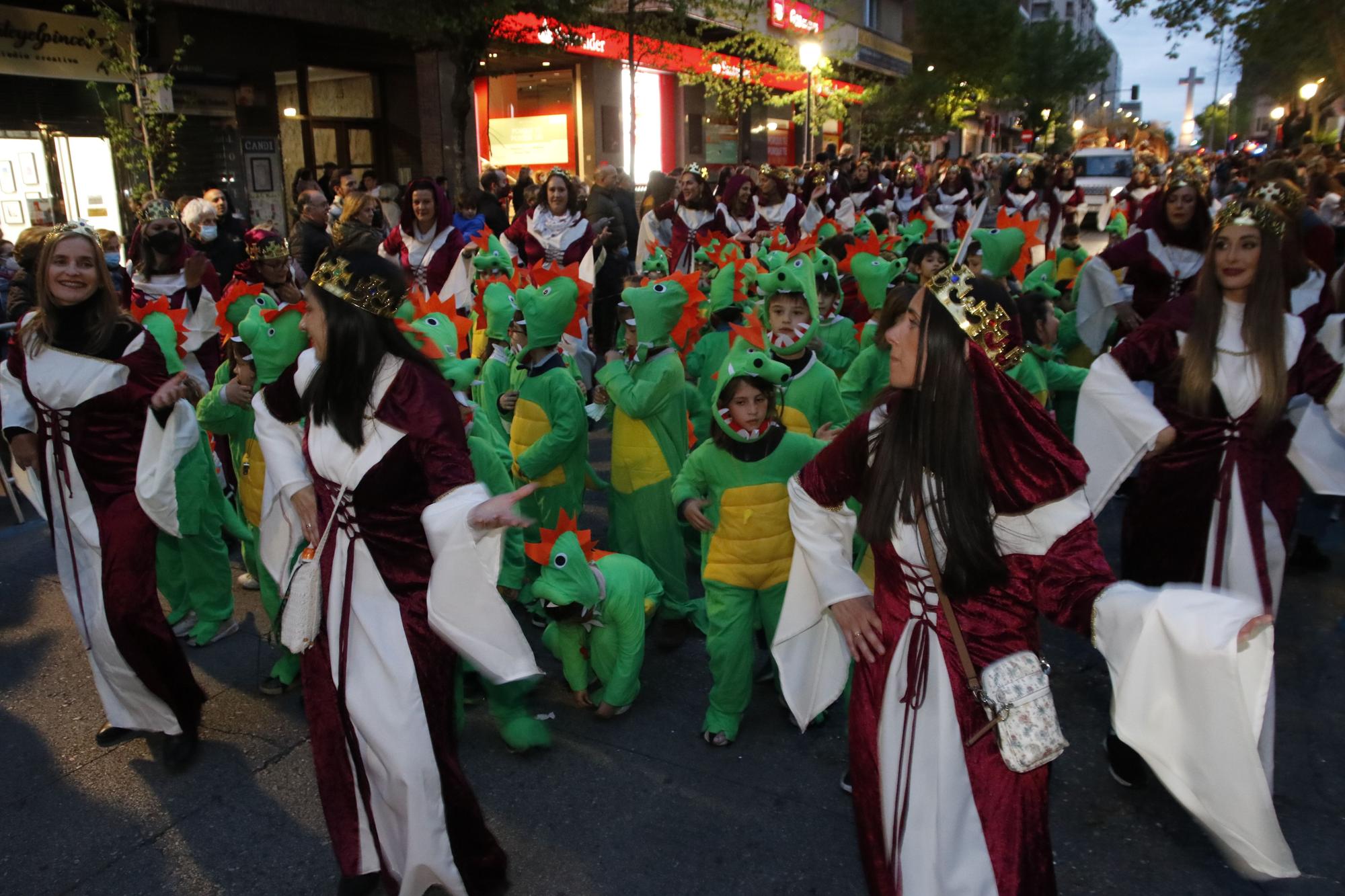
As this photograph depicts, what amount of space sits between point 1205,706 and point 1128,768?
2.16m

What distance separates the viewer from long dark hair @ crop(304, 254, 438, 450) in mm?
2871

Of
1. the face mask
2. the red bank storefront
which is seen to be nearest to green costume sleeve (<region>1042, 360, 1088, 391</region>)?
the face mask

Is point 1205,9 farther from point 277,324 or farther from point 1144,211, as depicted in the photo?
point 277,324

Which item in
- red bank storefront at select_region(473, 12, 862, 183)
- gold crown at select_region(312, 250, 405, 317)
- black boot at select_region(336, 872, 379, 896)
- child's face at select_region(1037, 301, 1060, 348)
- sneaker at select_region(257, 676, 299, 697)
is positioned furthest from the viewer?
red bank storefront at select_region(473, 12, 862, 183)

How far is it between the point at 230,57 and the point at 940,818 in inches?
700

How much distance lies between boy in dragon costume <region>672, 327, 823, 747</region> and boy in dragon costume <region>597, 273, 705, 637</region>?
2.97 ft

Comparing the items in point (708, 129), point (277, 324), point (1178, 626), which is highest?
point (708, 129)

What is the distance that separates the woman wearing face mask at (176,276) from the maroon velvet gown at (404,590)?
3.66m

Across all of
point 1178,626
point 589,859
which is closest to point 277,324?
point 589,859

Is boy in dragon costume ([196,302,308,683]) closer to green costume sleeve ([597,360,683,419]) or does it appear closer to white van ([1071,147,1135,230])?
green costume sleeve ([597,360,683,419])

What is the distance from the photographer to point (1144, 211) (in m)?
6.06

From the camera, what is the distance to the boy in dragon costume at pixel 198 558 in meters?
4.83

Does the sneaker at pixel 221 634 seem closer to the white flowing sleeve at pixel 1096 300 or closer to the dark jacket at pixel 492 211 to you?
the white flowing sleeve at pixel 1096 300

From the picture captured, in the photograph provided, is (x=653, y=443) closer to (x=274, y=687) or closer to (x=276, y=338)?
(x=276, y=338)
